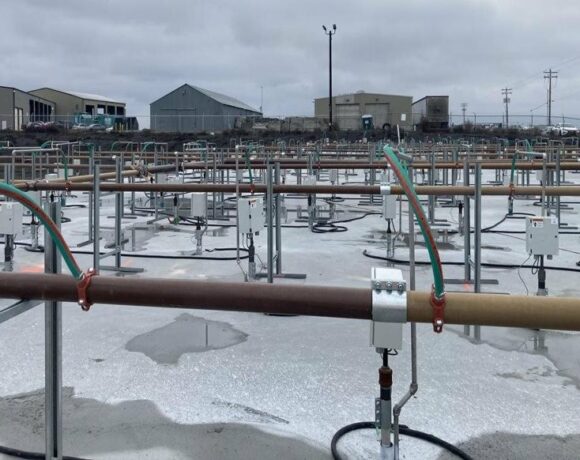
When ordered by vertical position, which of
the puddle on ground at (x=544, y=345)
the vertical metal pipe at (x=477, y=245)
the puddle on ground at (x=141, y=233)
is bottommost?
the puddle on ground at (x=544, y=345)

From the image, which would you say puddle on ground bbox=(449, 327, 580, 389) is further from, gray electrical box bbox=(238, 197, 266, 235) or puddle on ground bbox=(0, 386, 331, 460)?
gray electrical box bbox=(238, 197, 266, 235)

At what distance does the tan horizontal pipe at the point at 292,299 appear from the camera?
1932 mm

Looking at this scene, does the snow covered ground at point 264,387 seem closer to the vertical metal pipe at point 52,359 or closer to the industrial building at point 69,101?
the vertical metal pipe at point 52,359

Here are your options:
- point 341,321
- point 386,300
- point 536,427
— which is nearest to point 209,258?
point 341,321

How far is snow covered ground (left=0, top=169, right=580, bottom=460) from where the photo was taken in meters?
3.14

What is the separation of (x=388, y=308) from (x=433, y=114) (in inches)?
2150

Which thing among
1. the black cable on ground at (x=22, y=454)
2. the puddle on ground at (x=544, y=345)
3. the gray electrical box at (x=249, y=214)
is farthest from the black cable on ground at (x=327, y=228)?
the black cable on ground at (x=22, y=454)

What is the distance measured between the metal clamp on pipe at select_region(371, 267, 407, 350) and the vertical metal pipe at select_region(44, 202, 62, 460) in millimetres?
1277

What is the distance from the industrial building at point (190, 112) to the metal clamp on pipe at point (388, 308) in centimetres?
5031

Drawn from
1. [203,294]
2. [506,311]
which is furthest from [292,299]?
[506,311]

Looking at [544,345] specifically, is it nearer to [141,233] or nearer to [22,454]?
[22,454]

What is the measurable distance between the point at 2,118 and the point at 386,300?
52.4m

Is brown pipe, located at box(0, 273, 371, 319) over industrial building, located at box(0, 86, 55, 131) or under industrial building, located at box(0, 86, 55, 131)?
under

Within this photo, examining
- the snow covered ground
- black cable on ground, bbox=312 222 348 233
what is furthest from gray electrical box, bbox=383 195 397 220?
the snow covered ground
